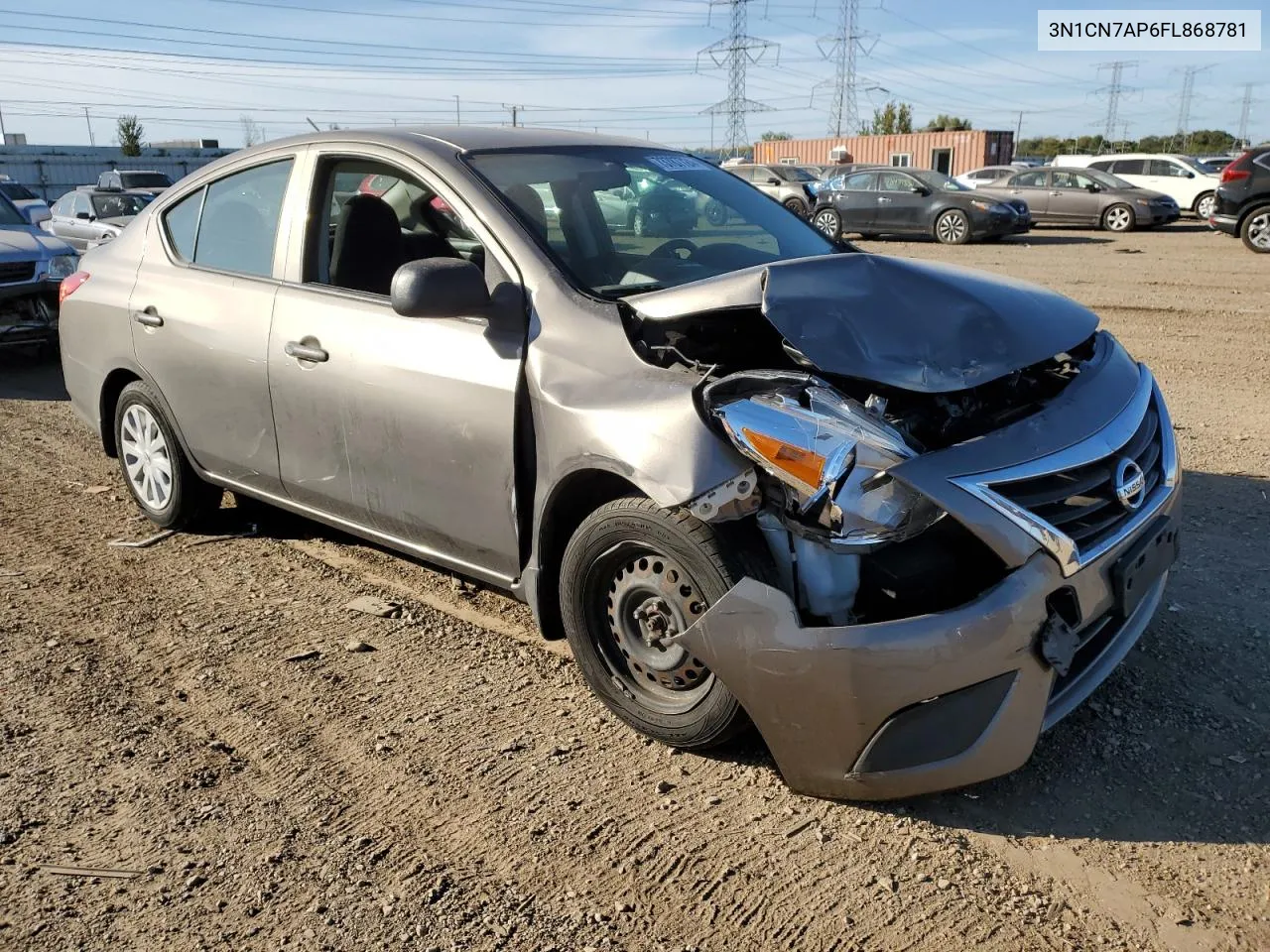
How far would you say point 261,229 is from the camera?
443cm

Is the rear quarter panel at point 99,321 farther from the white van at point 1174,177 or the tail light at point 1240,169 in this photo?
the white van at point 1174,177

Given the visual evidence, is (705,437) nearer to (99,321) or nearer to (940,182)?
(99,321)

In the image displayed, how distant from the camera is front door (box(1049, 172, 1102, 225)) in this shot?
22.9 m

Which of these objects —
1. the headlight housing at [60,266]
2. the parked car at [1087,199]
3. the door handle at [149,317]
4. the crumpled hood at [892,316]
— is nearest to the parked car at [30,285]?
the headlight housing at [60,266]

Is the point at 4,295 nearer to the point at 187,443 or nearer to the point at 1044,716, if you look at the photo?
the point at 187,443

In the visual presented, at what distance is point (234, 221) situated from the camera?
461 centimetres

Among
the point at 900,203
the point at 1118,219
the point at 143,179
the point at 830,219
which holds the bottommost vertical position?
the point at 1118,219

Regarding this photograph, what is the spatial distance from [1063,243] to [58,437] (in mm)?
18202

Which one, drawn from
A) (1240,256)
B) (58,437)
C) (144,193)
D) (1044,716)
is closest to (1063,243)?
(1240,256)

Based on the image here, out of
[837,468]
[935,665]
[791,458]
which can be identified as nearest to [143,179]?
[791,458]

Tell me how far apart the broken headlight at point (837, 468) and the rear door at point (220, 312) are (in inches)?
93.8

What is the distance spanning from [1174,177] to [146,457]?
25.2m

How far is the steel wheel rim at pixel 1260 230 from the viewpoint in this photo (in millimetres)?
16406

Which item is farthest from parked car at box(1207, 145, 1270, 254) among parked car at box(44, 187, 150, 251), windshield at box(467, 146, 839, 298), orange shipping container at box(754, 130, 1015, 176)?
orange shipping container at box(754, 130, 1015, 176)
